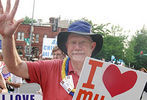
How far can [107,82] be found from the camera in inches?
88.4

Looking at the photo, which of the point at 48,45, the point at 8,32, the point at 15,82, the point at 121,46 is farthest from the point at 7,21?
the point at 121,46

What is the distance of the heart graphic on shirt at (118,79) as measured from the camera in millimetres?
2256

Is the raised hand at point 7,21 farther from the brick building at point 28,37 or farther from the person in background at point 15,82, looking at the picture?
the brick building at point 28,37

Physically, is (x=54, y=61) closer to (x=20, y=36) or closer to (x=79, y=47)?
(x=79, y=47)

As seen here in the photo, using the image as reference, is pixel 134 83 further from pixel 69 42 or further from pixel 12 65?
pixel 12 65

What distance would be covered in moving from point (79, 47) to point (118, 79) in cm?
55

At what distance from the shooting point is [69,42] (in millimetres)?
2703

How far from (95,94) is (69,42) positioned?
718mm

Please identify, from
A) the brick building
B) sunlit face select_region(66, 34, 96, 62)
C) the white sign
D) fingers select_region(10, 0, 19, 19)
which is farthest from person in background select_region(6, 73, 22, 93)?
the brick building

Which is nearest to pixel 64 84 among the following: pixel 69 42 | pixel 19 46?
pixel 69 42

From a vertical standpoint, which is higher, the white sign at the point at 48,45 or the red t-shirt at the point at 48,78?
the red t-shirt at the point at 48,78

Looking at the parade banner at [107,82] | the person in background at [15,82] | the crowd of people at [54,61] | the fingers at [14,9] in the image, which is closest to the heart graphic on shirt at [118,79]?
the parade banner at [107,82]

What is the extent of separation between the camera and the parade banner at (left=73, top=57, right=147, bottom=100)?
7.19 feet

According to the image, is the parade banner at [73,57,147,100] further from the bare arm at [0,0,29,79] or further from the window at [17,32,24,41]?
the window at [17,32,24,41]
